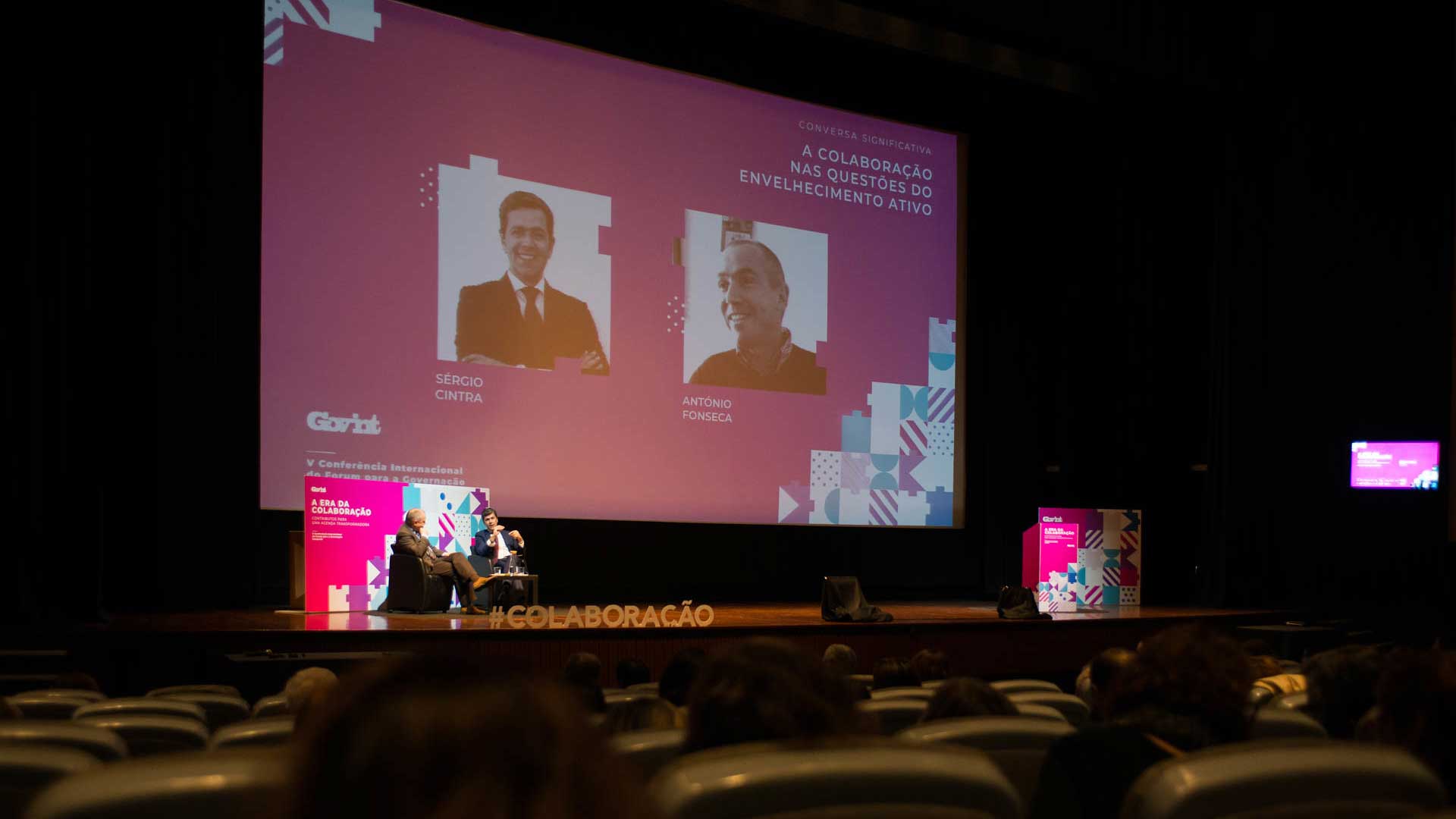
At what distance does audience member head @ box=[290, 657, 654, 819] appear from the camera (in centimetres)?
62

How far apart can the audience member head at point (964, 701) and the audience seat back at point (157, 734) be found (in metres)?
1.31

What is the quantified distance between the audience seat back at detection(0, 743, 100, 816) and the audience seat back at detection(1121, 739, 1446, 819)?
983mm

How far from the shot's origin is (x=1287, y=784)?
104 centimetres

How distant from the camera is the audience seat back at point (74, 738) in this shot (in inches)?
57.4

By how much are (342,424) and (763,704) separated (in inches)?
290

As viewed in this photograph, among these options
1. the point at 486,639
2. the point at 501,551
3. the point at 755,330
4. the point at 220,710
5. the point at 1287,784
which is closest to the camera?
the point at 1287,784

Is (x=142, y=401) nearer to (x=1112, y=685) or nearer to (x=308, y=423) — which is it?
(x=308, y=423)

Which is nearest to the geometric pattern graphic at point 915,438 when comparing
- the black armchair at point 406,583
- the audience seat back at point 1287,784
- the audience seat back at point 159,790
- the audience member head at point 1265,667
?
the black armchair at point 406,583

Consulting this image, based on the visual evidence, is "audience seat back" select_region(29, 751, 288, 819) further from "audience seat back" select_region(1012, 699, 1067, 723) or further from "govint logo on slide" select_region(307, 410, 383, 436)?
"govint logo on slide" select_region(307, 410, 383, 436)

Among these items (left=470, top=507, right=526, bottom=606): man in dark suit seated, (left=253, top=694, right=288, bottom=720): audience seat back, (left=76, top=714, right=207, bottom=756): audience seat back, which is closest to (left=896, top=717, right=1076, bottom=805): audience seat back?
(left=76, top=714, right=207, bottom=756): audience seat back

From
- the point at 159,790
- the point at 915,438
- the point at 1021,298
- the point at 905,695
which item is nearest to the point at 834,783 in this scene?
the point at 159,790

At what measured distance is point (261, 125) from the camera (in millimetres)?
8133

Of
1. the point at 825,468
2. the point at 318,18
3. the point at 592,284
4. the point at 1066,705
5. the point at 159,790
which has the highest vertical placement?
the point at 318,18
